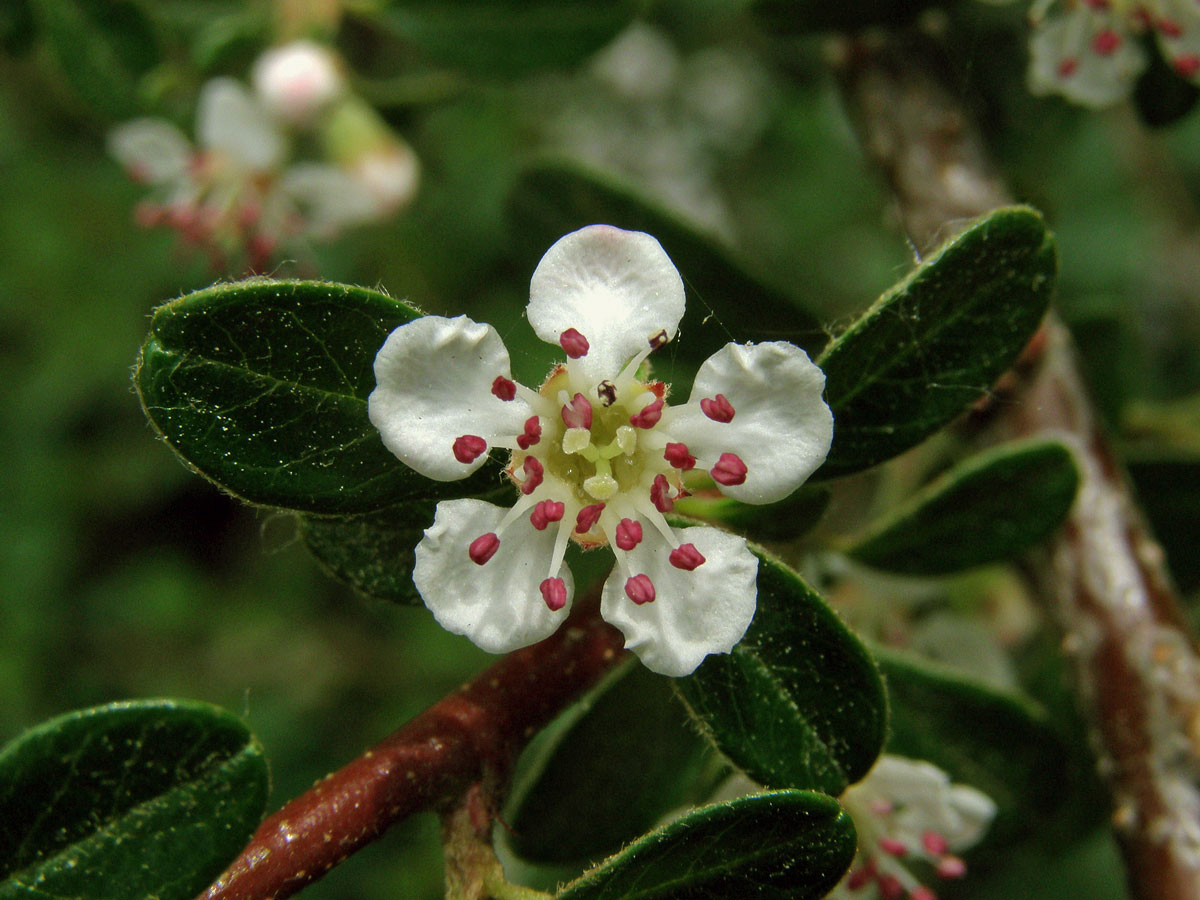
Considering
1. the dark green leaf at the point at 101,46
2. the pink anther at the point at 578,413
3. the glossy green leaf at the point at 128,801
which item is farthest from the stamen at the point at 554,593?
the dark green leaf at the point at 101,46

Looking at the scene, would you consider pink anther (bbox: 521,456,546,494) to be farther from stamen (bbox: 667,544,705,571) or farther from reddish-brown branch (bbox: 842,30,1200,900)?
reddish-brown branch (bbox: 842,30,1200,900)

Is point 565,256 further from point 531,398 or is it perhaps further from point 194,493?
point 194,493

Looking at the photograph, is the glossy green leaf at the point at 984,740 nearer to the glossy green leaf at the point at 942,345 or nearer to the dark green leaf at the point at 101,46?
the glossy green leaf at the point at 942,345

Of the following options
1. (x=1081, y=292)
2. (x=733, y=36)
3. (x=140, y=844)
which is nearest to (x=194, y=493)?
(x=733, y=36)

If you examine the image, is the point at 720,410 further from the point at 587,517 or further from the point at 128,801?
the point at 128,801

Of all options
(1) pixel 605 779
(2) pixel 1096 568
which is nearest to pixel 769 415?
(1) pixel 605 779

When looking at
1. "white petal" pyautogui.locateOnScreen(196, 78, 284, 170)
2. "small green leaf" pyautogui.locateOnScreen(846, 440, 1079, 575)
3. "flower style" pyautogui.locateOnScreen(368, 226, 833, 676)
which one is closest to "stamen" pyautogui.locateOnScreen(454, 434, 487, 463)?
"flower style" pyautogui.locateOnScreen(368, 226, 833, 676)
